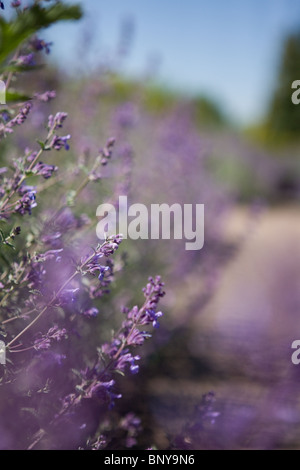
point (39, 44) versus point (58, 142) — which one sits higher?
point (39, 44)

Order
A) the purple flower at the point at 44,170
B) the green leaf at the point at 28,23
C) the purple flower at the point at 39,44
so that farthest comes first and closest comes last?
the purple flower at the point at 39,44
the purple flower at the point at 44,170
the green leaf at the point at 28,23

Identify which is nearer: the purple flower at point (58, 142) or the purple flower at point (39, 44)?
the purple flower at point (58, 142)

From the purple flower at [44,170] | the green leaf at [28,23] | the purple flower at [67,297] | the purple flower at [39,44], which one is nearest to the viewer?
Result: the green leaf at [28,23]

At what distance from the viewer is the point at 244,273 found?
6387 millimetres

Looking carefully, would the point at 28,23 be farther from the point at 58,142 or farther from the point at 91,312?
the point at 91,312

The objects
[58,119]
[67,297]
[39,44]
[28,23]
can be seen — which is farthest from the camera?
[39,44]

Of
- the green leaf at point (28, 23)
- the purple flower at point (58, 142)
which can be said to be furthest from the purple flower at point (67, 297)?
the green leaf at point (28, 23)

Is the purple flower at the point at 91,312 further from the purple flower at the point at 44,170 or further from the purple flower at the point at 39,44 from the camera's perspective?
the purple flower at the point at 39,44

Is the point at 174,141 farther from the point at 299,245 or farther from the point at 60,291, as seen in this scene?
the point at 299,245

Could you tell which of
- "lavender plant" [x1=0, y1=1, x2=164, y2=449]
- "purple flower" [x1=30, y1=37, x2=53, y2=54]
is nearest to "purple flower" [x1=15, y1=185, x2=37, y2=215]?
"lavender plant" [x1=0, y1=1, x2=164, y2=449]

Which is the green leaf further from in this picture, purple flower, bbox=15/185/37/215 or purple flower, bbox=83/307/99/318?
purple flower, bbox=83/307/99/318

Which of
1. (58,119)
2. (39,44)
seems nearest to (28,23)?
(58,119)

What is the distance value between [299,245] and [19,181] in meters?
7.20

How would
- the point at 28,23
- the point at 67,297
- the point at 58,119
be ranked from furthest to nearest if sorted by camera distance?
the point at 58,119 → the point at 67,297 → the point at 28,23
